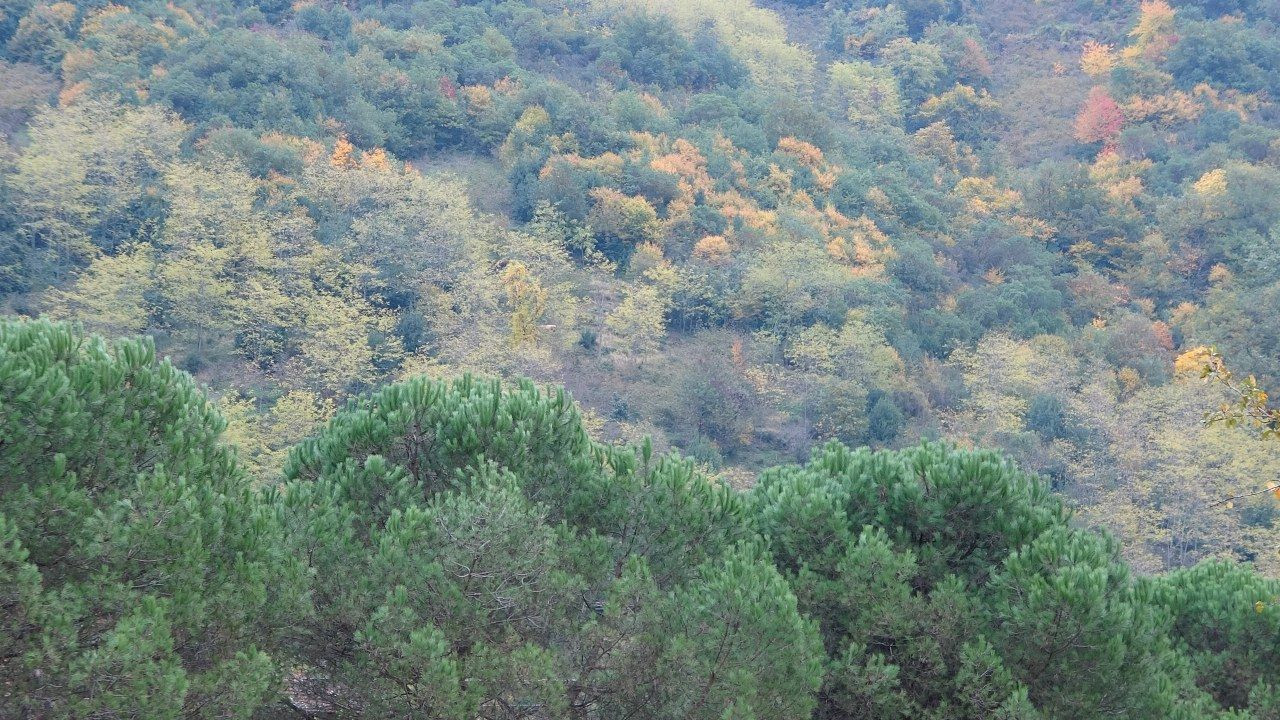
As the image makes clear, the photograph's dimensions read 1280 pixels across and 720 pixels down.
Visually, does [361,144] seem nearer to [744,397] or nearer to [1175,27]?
[744,397]

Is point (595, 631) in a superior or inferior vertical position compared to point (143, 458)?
inferior

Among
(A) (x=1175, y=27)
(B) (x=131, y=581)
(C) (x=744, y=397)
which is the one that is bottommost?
(C) (x=744, y=397)

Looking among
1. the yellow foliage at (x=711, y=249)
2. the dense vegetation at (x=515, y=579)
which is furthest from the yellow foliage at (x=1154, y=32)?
the dense vegetation at (x=515, y=579)

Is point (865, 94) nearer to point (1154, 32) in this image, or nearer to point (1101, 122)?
point (1101, 122)

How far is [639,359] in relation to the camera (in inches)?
1241

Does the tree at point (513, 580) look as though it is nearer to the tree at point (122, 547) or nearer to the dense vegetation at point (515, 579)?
the dense vegetation at point (515, 579)

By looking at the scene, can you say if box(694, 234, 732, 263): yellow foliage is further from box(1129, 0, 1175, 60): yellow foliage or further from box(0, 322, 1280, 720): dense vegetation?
box(1129, 0, 1175, 60): yellow foliage

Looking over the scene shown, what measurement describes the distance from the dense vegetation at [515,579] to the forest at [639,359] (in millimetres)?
31

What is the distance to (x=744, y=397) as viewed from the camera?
3067cm

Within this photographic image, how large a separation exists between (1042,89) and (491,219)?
31849mm

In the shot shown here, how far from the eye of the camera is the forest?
6738 millimetres

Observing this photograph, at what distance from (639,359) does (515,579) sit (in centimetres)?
2419

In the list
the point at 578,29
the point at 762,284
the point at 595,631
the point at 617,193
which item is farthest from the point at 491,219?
the point at 595,631

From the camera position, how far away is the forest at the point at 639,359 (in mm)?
6738
